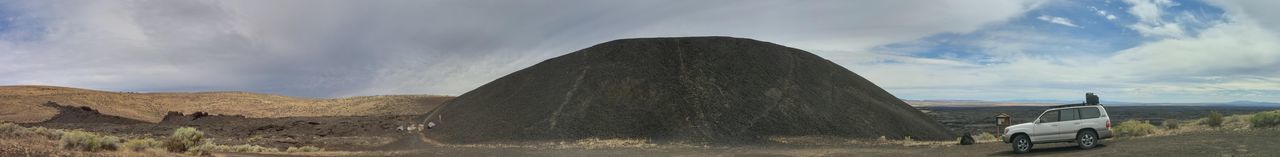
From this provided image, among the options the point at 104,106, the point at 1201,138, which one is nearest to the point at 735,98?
the point at 1201,138

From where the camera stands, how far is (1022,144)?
20922 mm

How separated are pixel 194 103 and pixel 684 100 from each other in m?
66.3

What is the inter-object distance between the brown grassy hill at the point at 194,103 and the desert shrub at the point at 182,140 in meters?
40.8

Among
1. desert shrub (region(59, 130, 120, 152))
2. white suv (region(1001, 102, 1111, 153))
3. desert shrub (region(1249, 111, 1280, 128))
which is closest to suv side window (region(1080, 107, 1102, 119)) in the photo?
white suv (region(1001, 102, 1111, 153))

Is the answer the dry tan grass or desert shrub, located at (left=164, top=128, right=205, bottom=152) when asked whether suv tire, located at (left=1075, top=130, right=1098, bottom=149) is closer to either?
the dry tan grass

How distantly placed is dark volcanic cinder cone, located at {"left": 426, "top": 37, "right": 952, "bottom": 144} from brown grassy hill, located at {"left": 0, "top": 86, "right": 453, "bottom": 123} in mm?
35073

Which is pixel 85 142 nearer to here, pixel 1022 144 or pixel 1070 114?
pixel 1022 144

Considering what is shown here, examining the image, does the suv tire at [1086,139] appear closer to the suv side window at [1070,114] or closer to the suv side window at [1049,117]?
the suv side window at [1070,114]

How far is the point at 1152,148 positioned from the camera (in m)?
19.5

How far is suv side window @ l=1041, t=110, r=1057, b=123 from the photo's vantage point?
811 inches

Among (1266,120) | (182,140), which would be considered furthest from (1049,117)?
(182,140)

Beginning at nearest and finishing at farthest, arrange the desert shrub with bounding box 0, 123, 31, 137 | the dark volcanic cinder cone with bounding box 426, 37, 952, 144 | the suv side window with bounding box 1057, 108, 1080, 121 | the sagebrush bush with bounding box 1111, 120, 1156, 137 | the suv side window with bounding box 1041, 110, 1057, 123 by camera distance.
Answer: the suv side window with bounding box 1057, 108, 1080, 121, the suv side window with bounding box 1041, 110, 1057, 123, the desert shrub with bounding box 0, 123, 31, 137, the sagebrush bush with bounding box 1111, 120, 1156, 137, the dark volcanic cinder cone with bounding box 426, 37, 952, 144

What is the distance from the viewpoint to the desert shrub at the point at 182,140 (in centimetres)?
2566

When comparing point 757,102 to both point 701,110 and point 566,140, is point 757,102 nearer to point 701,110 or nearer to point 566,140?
point 701,110
